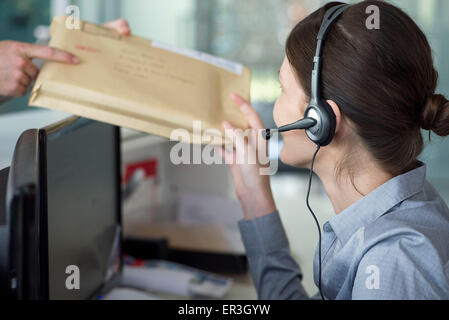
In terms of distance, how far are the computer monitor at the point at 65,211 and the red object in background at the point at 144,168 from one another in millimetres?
362

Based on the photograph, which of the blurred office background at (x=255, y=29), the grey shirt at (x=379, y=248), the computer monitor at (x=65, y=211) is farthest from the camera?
the blurred office background at (x=255, y=29)

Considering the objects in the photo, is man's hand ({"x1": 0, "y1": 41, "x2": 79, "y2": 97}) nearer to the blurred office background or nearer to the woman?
the woman

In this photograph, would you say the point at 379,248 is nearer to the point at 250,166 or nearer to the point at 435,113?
the point at 435,113

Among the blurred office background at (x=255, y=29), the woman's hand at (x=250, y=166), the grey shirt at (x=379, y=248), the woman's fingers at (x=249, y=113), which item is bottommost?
the grey shirt at (x=379, y=248)

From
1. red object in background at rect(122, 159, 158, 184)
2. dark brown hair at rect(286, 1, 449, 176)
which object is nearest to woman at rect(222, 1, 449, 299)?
dark brown hair at rect(286, 1, 449, 176)

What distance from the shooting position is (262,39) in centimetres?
393

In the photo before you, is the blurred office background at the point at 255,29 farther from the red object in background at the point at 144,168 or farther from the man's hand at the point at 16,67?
the man's hand at the point at 16,67

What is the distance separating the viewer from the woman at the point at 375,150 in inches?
23.6

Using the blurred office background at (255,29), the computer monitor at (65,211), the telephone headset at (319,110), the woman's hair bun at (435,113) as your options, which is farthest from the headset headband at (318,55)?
the blurred office background at (255,29)

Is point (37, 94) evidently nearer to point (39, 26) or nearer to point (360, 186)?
point (360, 186)

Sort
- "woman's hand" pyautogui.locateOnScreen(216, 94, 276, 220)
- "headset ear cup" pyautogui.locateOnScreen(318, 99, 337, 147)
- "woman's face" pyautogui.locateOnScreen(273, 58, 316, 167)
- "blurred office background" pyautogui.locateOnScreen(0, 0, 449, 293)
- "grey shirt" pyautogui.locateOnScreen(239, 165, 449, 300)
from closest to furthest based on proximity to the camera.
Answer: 1. "grey shirt" pyautogui.locateOnScreen(239, 165, 449, 300)
2. "headset ear cup" pyautogui.locateOnScreen(318, 99, 337, 147)
3. "woman's face" pyautogui.locateOnScreen(273, 58, 316, 167)
4. "woman's hand" pyautogui.locateOnScreen(216, 94, 276, 220)
5. "blurred office background" pyautogui.locateOnScreen(0, 0, 449, 293)

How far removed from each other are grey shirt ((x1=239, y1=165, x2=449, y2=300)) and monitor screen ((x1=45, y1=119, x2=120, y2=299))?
31 centimetres

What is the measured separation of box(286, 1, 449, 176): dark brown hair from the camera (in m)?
0.67
